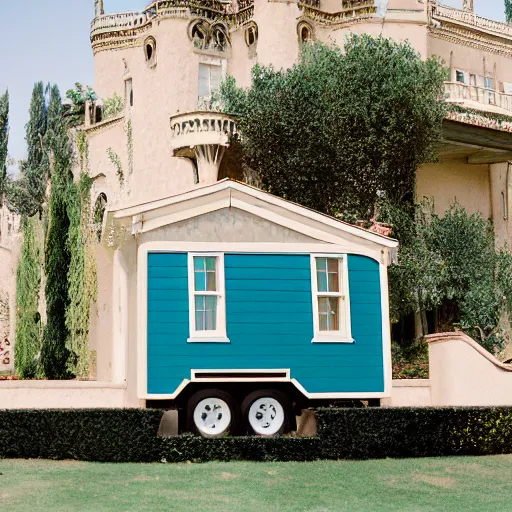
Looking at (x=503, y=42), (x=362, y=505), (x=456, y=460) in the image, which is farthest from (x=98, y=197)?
(x=362, y=505)

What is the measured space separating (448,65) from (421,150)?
8.34 metres

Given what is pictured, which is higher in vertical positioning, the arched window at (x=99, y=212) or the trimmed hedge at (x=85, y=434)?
the arched window at (x=99, y=212)

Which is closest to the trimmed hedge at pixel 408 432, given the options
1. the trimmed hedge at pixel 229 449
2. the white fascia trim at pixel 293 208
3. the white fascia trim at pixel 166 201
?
the trimmed hedge at pixel 229 449

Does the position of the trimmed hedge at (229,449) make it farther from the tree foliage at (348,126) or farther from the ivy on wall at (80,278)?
the tree foliage at (348,126)

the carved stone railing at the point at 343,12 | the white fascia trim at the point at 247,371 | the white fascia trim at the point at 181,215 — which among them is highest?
the carved stone railing at the point at 343,12

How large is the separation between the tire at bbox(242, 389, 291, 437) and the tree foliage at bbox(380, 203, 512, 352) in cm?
1163

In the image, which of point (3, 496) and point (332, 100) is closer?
point (3, 496)

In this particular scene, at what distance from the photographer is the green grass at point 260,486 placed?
1369cm

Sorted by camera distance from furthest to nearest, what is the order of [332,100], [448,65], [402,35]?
[448,65] < [402,35] < [332,100]

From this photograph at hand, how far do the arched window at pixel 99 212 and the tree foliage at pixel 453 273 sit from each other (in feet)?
29.2

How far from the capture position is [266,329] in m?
19.0

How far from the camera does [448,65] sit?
3775 centimetres

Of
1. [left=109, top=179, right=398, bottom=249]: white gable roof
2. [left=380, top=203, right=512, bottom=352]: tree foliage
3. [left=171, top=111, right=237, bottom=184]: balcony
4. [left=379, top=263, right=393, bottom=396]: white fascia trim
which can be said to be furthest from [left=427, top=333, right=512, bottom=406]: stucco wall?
[left=171, top=111, right=237, bottom=184]: balcony

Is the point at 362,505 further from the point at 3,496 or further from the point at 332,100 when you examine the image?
the point at 332,100
